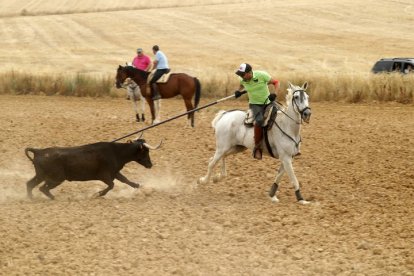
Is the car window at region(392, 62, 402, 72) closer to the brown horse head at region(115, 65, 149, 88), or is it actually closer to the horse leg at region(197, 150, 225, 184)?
the brown horse head at region(115, 65, 149, 88)

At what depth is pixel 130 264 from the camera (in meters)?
8.49

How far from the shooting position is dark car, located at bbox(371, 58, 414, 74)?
26.9 m

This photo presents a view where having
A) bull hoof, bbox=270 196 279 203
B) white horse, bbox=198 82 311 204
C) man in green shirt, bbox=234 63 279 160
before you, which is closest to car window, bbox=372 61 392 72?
white horse, bbox=198 82 311 204

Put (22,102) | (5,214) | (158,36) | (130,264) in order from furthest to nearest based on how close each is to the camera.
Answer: (158,36), (22,102), (5,214), (130,264)

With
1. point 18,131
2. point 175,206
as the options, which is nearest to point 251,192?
point 175,206

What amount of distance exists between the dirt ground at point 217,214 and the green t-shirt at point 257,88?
162 centimetres

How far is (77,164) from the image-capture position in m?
11.8

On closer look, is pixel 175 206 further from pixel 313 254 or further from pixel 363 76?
pixel 363 76

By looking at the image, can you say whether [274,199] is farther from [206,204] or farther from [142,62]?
[142,62]

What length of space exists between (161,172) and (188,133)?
14.4 ft

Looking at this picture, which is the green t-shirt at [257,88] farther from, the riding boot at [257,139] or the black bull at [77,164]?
the black bull at [77,164]

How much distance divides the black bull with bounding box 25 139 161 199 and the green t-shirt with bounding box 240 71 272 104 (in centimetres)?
231

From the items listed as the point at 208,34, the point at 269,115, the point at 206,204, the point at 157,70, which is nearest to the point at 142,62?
the point at 157,70

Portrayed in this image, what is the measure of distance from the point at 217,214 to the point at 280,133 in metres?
1.89
